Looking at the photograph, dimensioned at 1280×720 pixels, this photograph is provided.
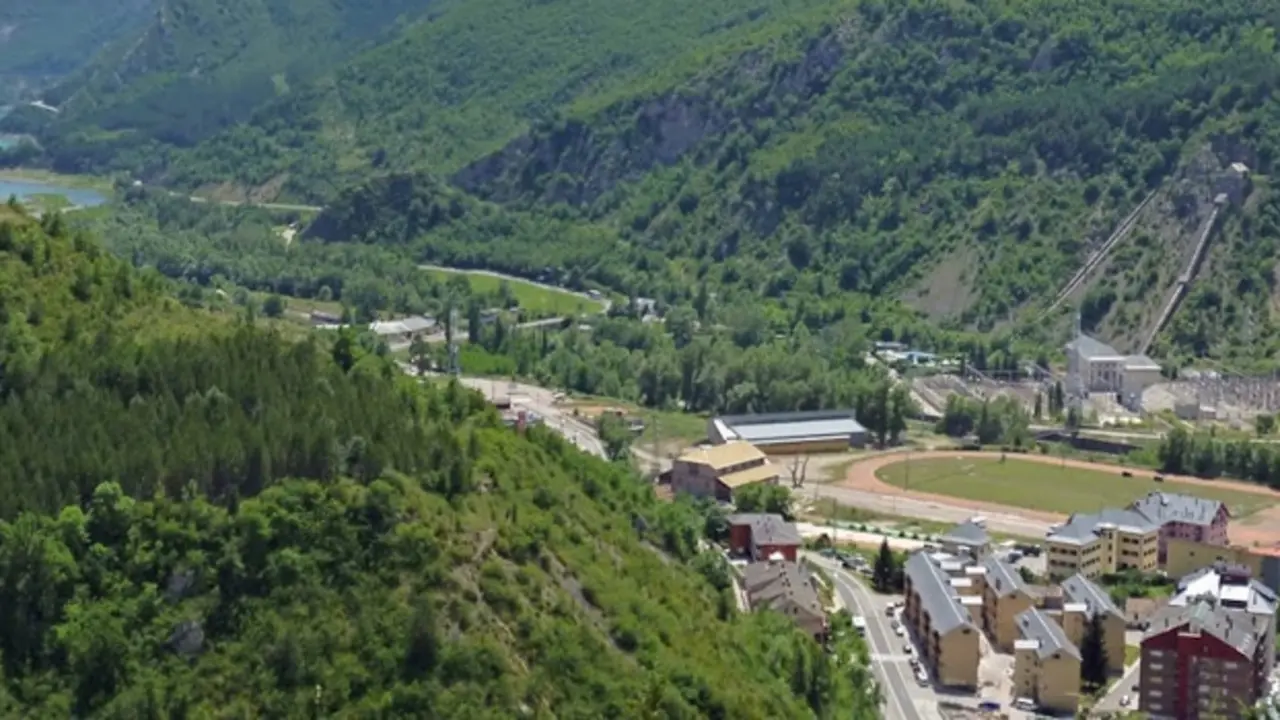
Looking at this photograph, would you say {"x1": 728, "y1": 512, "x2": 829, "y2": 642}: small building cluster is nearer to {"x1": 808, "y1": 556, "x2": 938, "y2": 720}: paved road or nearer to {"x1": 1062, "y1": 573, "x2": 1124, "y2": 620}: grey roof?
{"x1": 808, "y1": 556, "x2": 938, "y2": 720}: paved road

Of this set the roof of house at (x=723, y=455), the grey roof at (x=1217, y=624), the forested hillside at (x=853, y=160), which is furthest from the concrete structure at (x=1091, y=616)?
the forested hillside at (x=853, y=160)

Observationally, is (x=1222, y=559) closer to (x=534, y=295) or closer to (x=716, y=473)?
(x=716, y=473)

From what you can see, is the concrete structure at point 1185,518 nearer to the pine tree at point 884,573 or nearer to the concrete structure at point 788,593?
the pine tree at point 884,573

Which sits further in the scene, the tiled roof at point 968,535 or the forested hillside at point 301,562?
the tiled roof at point 968,535

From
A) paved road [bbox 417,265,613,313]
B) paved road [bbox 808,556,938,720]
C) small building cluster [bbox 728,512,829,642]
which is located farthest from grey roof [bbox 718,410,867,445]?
paved road [bbox 417,265,613,313]

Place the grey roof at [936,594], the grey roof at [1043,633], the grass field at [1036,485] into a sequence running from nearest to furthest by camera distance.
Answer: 1. the grey roof at [1043,633]
2. the grey roof at [936,594]
3. the grass field at [1036,485]

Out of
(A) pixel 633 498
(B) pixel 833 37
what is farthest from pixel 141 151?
(A) pixel 633 498
